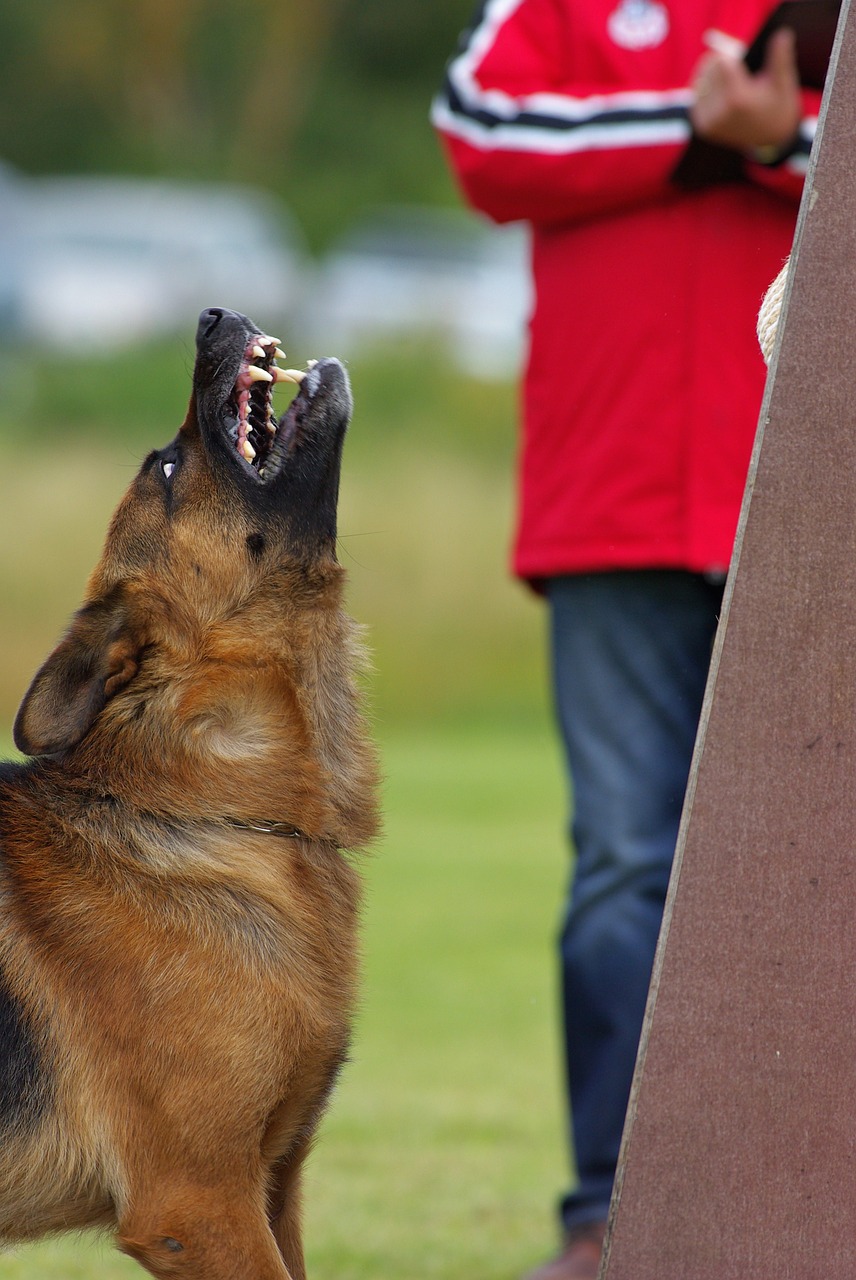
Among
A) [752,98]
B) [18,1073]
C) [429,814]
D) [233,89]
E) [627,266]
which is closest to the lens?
[18,1073]

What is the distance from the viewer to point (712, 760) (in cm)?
252

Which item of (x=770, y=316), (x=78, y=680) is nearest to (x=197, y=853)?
(x=78, y=680)

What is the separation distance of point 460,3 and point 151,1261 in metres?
37.7

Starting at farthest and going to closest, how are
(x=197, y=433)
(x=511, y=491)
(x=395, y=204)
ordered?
(x=395, y=204)
(x=511, y=491)
(x=197, y=433)

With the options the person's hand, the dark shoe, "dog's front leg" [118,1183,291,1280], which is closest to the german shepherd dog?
"dog's front leg" [118,1183,291,1280]

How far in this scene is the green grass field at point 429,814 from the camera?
4.42 metres

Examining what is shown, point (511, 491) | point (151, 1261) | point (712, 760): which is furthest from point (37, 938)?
point (511, 491)

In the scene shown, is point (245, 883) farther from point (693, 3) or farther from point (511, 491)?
point (511, 491)

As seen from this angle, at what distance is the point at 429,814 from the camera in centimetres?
1142

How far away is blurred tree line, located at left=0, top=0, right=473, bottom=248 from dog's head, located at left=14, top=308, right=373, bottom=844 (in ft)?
108

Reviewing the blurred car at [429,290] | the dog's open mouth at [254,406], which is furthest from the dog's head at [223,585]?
the blurred car at [429,290]

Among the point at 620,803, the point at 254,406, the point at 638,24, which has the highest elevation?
the point at 638,24

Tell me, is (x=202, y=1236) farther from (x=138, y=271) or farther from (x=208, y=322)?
(x=138, y=271)

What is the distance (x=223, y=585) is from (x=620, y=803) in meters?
1.13
